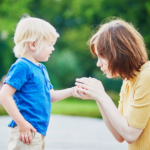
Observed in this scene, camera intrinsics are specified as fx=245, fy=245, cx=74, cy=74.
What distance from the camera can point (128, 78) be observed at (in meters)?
2.01

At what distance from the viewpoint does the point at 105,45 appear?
1.94m

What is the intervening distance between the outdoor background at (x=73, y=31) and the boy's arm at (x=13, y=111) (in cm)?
721

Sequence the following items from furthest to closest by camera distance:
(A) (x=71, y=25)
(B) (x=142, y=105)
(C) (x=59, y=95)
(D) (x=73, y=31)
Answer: (A) (x=71, y=25) → (D) (x=73, y=31) → (C) (x=59, y=95) → (B) (x=142, y=105)

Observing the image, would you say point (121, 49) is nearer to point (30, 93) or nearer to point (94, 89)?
point (94, 89)

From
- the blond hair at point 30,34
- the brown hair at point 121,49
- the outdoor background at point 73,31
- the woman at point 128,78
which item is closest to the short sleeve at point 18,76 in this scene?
the blond hair at point 30,34

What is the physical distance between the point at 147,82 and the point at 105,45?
43 cm

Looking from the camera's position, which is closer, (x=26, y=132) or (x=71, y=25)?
(x=26, y=132)

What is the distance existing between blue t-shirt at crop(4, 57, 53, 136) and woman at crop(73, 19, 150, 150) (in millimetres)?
352

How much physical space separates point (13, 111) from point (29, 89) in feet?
0.71

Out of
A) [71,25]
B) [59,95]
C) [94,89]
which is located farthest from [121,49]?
[71,25]

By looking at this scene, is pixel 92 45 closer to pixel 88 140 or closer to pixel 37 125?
pixel 37 125

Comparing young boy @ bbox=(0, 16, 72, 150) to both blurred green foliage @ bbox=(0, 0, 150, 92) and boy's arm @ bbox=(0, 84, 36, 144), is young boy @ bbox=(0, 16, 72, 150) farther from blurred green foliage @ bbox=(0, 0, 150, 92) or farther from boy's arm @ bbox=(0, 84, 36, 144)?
blurred green foliage @ bbox=(0, 0, 150, 92)

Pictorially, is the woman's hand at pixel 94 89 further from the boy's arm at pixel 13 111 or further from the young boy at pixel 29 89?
the boy's arm at pixel 13 111

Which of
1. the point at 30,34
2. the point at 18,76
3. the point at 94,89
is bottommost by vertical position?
the point at 94,89
